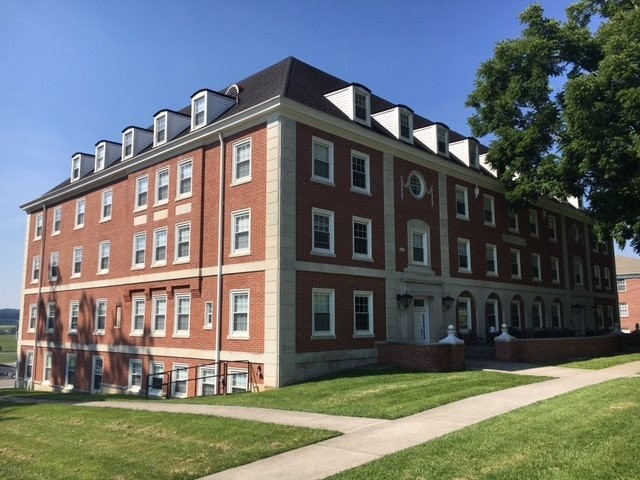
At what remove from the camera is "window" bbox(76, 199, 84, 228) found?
3116cm

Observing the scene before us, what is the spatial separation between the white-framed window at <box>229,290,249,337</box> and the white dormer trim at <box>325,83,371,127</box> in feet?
27.8

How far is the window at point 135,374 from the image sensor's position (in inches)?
991

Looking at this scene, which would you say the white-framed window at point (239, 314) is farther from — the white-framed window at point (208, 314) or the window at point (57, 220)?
the window at point (57, 220)

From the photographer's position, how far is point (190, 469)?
8.17m

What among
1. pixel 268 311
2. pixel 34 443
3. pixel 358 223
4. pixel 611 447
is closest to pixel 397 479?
pixel 611 447

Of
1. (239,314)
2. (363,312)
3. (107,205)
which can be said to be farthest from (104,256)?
(363,312)

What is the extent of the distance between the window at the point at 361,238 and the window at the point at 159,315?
8744 millimetres

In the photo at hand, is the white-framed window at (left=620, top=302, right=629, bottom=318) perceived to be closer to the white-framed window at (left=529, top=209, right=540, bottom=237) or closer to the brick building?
the brick building

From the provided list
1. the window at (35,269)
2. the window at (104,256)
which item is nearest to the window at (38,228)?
the window at (35,269)

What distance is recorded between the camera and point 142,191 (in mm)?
26766

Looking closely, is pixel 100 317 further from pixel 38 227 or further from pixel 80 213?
pixel 38 227

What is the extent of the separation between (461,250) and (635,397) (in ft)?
55.8

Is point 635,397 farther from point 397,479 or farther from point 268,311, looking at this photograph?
point 268,311

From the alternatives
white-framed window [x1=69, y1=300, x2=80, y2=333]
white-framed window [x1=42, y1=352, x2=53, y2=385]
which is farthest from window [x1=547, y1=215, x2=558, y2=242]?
white-framed window [x1=42, y1=352, x2=53, y2=385]
